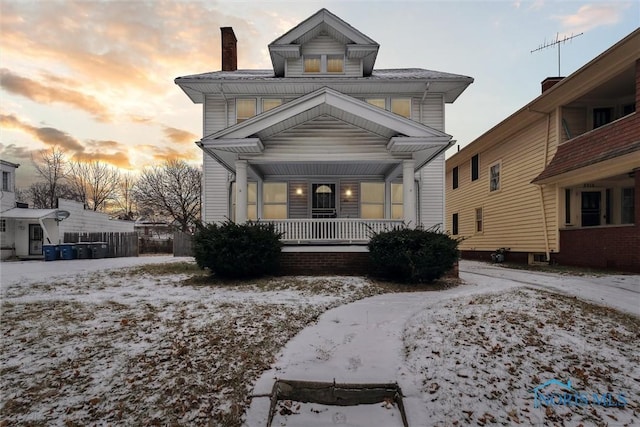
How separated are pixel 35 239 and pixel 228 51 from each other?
56.8ft

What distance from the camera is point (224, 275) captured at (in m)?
8.73

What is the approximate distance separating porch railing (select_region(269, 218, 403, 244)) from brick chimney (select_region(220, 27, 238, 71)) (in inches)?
408

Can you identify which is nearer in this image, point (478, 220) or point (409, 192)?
point (409, 192)

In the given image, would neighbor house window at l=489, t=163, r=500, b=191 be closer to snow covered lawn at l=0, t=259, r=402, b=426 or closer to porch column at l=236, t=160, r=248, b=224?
snow covered lawn at l=0, t=259, r=402, b=426

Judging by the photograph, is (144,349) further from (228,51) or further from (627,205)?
(627,205)

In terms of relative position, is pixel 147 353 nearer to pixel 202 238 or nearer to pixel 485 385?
pixel 485 385

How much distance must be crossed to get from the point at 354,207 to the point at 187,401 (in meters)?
11.1

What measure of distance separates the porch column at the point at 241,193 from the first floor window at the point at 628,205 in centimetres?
1513

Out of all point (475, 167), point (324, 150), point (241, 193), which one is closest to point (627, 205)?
point (475, 167)

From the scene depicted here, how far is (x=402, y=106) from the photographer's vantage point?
13820 mm

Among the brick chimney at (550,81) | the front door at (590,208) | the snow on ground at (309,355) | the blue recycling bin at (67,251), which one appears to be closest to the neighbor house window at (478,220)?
the front door at (590,208)

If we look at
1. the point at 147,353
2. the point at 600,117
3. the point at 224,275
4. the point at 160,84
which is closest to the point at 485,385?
the point at 147,353

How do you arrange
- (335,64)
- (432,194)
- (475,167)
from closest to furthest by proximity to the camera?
1. (432,194)
2. (335,64)
3. (475,167)

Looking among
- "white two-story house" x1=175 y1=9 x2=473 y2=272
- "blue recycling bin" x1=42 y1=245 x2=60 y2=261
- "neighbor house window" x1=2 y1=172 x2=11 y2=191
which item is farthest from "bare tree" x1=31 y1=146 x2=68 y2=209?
"white two-story house" x1=175 y1=9 x2=473 y2=272
